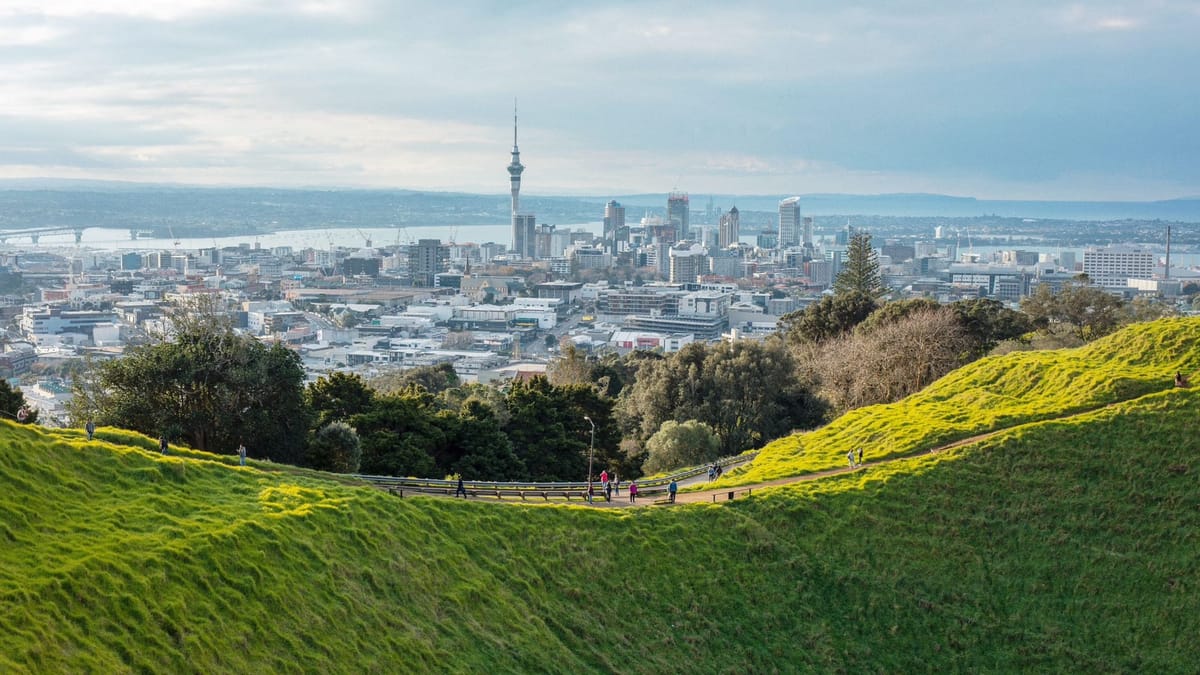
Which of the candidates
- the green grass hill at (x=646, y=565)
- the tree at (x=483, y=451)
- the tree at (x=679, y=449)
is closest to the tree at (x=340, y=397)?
the tree at (x=483, y=451)

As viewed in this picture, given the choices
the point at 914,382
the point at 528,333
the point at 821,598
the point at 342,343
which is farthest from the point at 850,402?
the point at 528,333

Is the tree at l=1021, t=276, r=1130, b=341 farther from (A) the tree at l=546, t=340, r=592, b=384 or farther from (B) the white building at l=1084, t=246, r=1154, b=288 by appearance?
(B) the white building at l=1084, t=246, r=1154, b=288

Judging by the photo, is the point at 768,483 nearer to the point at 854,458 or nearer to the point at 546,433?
the point at 854,458

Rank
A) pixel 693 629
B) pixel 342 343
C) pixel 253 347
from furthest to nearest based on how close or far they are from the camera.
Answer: pixel 342 343 → pixel 253 347 → pixel 693 629

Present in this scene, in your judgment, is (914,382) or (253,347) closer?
(253,347)

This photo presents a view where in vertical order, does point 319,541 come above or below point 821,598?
above

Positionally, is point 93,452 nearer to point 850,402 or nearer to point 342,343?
point 850,402
